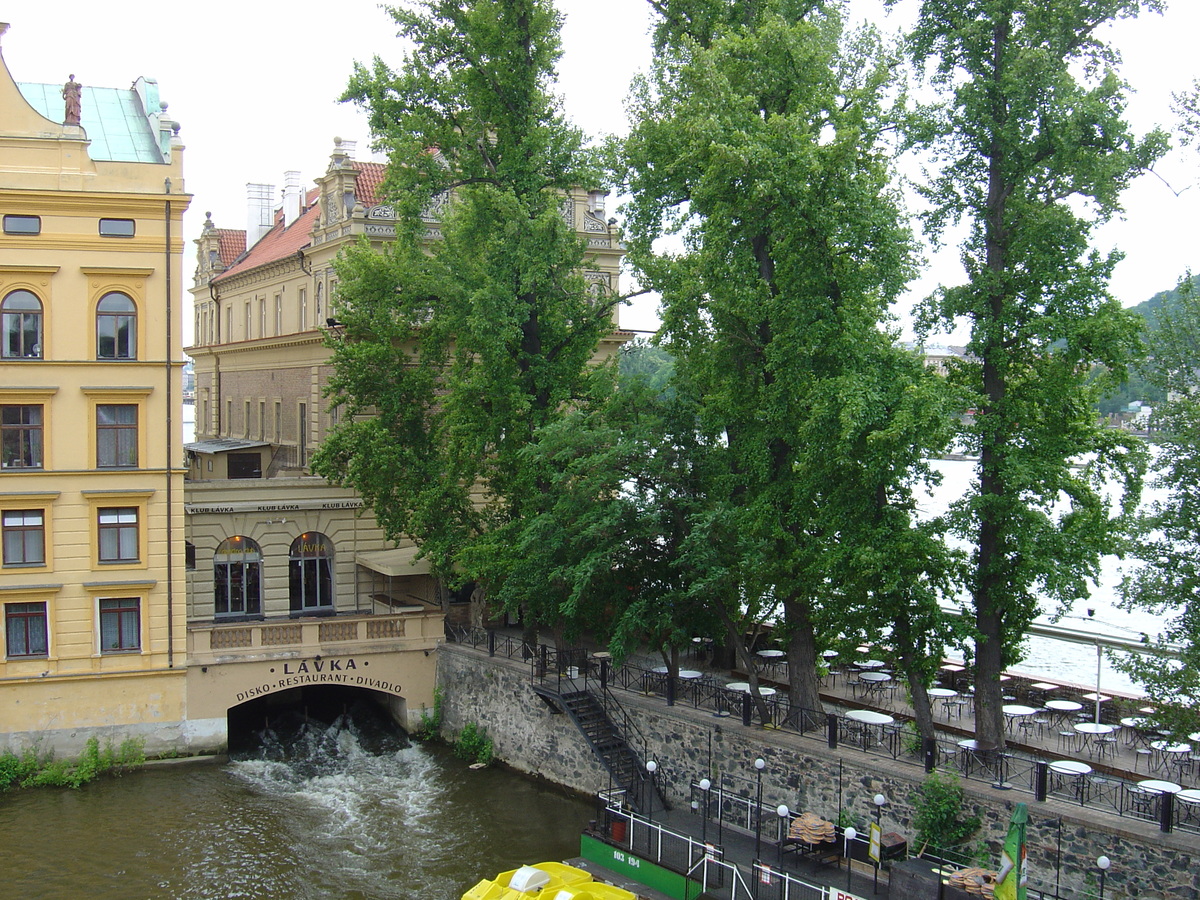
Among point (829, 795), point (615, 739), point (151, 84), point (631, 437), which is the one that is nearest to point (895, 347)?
point (631, 437)

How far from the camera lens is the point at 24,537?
29.7 meters

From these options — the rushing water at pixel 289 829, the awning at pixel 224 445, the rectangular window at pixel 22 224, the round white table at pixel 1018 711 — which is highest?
the rectangular window at pixel 22 224

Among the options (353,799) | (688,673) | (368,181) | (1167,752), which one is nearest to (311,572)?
(353,799)

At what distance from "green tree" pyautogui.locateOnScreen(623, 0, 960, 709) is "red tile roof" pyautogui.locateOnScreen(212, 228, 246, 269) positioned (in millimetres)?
37131

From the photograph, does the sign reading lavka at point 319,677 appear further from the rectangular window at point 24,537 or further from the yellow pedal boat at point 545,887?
the yellow pedal boat at point 545,887

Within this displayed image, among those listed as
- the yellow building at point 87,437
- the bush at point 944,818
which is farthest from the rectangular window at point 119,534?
the bush at point 944,818

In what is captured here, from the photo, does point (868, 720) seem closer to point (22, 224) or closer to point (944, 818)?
point (944, 818)

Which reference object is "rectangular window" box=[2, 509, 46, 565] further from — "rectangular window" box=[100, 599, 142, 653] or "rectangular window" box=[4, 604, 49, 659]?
"rectangular window" box=[100, 599, 142, 653]

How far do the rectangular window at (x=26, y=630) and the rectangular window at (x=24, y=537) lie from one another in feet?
3.75

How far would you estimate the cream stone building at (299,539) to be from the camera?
31.8 metres

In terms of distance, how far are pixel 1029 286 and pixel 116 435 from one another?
2185 centimetres

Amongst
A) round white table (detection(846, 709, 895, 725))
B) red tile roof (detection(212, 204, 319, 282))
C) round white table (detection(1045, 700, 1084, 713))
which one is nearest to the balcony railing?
round white table (detection(846, 709, 895, 725))

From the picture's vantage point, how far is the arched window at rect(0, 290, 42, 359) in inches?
1166

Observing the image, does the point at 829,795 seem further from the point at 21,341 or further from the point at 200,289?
the point at 200,289
